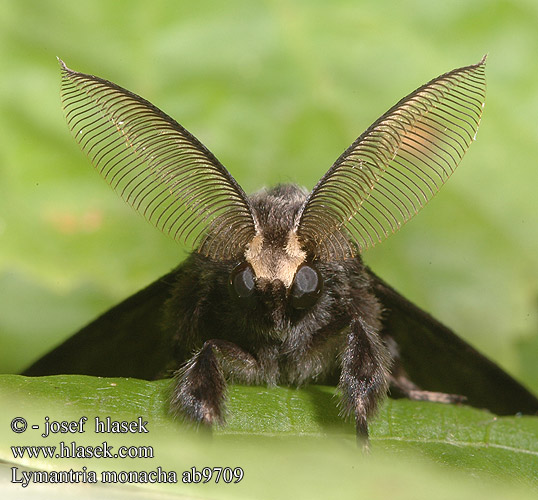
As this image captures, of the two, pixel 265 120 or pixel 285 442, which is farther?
pixel 265 120

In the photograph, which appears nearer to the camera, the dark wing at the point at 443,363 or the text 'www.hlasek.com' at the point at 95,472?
the text 'www.hlasek.com' at the point at 95,472

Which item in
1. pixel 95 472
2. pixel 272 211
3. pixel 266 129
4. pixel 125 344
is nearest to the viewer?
pixel 95 472

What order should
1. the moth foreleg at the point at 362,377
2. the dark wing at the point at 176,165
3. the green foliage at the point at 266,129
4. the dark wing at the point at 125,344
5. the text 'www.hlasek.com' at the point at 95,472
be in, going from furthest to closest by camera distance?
the green foliage at the point at 266,129
the dark wing at the point at 125,344
the moth foreleg at the point at 362,377
the dark wing at the point at 176,165
the text 'www.hlasek.com' at the point at 95,472

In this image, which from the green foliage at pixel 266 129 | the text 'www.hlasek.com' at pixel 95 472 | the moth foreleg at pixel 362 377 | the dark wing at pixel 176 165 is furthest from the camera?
the green foliage at pixel 266 129

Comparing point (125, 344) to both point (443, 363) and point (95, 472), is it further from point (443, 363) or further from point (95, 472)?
point (95, 472)

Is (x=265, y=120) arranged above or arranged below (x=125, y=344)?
above

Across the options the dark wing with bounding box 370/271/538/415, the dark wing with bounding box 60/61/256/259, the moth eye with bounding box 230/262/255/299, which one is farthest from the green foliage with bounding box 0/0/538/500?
the moth eye with bounding box 230/262/255/299

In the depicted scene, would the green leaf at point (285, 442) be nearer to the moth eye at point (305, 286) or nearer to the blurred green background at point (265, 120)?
the moth eye at point (305, 286)

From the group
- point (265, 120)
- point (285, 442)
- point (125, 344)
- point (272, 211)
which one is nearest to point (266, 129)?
point (265, 120)

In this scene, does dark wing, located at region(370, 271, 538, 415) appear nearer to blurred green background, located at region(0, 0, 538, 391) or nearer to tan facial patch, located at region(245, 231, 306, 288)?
blurred green background, located at region(0, 0, 538, 391)

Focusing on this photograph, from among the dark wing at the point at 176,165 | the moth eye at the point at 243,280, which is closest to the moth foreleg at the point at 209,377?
the moth eye at the point at 243,280
